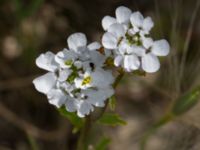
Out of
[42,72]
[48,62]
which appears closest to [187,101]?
[48,62]

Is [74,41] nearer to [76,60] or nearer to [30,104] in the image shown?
[76,60]

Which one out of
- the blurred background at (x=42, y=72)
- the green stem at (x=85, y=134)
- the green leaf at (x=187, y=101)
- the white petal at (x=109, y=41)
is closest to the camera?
the white petal at (x=109, y=41)

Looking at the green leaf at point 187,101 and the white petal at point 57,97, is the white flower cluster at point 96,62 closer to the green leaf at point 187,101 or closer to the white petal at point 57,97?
the white petal at point 57,97

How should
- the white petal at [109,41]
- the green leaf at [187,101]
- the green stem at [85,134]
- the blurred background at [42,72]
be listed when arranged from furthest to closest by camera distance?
the blurred background at [42,72] → the green leaf at [187,101] → the green stem at [85,134] → the white petal at [109,41]

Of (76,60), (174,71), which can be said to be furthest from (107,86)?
(174,71)

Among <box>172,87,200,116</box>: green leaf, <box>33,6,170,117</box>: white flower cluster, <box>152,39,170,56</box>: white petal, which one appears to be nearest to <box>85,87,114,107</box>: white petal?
<box>33,6,170,117</box>: white flower cluster

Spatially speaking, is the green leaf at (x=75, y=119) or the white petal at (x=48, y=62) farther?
the green leaf at (x=75, y=119)

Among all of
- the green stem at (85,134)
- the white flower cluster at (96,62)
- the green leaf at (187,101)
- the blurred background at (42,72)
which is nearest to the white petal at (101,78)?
the white flower cluster at (96,62)
